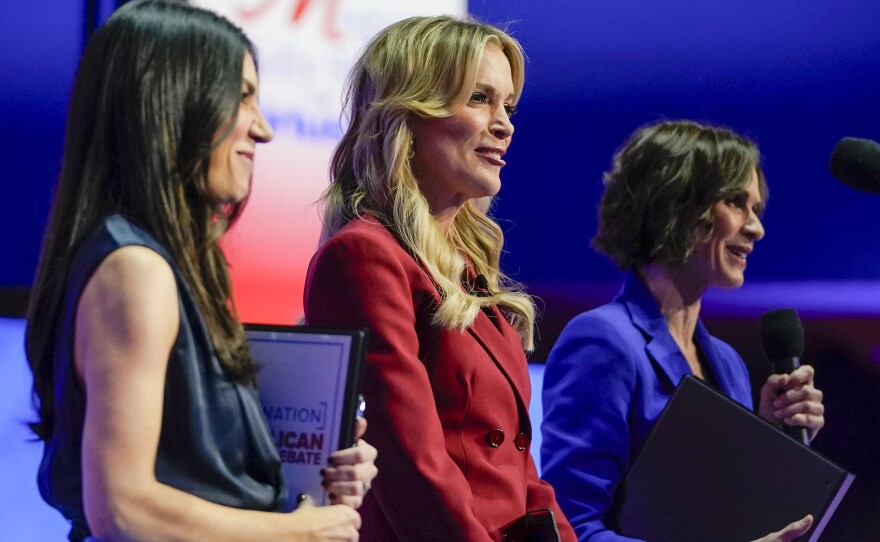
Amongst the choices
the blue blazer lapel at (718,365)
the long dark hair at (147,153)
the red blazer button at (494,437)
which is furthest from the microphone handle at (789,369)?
the long dark hair at (147,153)

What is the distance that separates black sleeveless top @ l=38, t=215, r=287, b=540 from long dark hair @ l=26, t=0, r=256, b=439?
0.09ft

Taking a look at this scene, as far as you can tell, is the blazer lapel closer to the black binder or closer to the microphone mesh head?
the black binder

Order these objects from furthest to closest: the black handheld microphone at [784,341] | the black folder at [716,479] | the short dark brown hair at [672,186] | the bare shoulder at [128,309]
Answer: the short dark brown hair at [672,186] → the black handheld microphone at [784,341] → the black folder at [716,479] → the bare shoulder at [128,309]

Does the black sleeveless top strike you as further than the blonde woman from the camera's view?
No

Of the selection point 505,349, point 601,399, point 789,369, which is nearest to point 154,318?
point 505,349

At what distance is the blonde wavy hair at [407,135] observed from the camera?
7.28 feet

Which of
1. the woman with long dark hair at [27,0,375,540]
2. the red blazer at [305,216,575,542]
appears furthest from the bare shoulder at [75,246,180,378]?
the red blazer at [305,216,575,542]

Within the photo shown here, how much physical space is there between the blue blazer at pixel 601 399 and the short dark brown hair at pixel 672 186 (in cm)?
24

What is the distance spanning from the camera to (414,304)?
2117 mm

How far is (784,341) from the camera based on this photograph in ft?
9.09

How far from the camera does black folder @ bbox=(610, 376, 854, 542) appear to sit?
2.48 meters

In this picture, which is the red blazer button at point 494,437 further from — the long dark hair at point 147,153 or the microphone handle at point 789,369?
the microphone handle at point 789,369

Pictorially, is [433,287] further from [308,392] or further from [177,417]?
[177,417]

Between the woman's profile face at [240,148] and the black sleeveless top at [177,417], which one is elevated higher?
the woman's profile face at [240,148]
